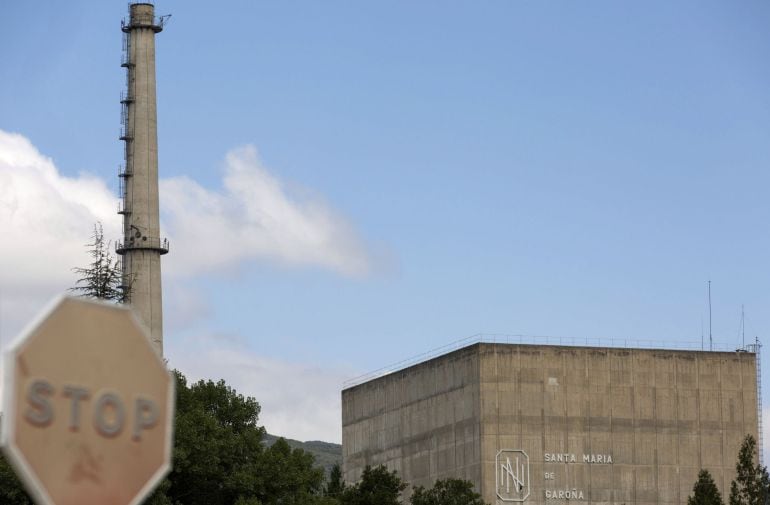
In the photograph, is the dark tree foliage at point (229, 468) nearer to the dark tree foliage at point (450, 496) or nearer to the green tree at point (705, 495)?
the dark tree foliage at point (450, 496)

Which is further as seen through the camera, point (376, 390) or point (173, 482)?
point (376, 390)

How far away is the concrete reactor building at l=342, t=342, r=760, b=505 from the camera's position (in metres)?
123

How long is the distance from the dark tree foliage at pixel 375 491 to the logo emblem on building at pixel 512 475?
31.1m

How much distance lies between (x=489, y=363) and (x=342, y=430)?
26614 mm

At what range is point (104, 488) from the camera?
20.1 feet

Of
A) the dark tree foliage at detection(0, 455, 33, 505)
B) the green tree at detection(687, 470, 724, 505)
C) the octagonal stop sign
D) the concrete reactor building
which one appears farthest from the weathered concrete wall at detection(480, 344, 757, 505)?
the octagonal stop sign

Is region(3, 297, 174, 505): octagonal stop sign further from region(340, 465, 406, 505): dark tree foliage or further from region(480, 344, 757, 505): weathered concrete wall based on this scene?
region(480, 344, 757, 505): weathered concrete wall

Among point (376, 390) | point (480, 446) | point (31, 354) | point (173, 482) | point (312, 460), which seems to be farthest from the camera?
point (376, 390)

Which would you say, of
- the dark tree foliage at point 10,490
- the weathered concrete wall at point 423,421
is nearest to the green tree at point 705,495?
the weathered concrete wall at point 423,421

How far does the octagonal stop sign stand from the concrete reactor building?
382 ft

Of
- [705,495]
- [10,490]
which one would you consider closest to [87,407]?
[10,490]

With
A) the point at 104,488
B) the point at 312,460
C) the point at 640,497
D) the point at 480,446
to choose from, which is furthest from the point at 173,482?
the point at 104,488

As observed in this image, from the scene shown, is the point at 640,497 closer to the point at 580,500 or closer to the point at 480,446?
the point at 580,500

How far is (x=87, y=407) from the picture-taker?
6004 millimetres
